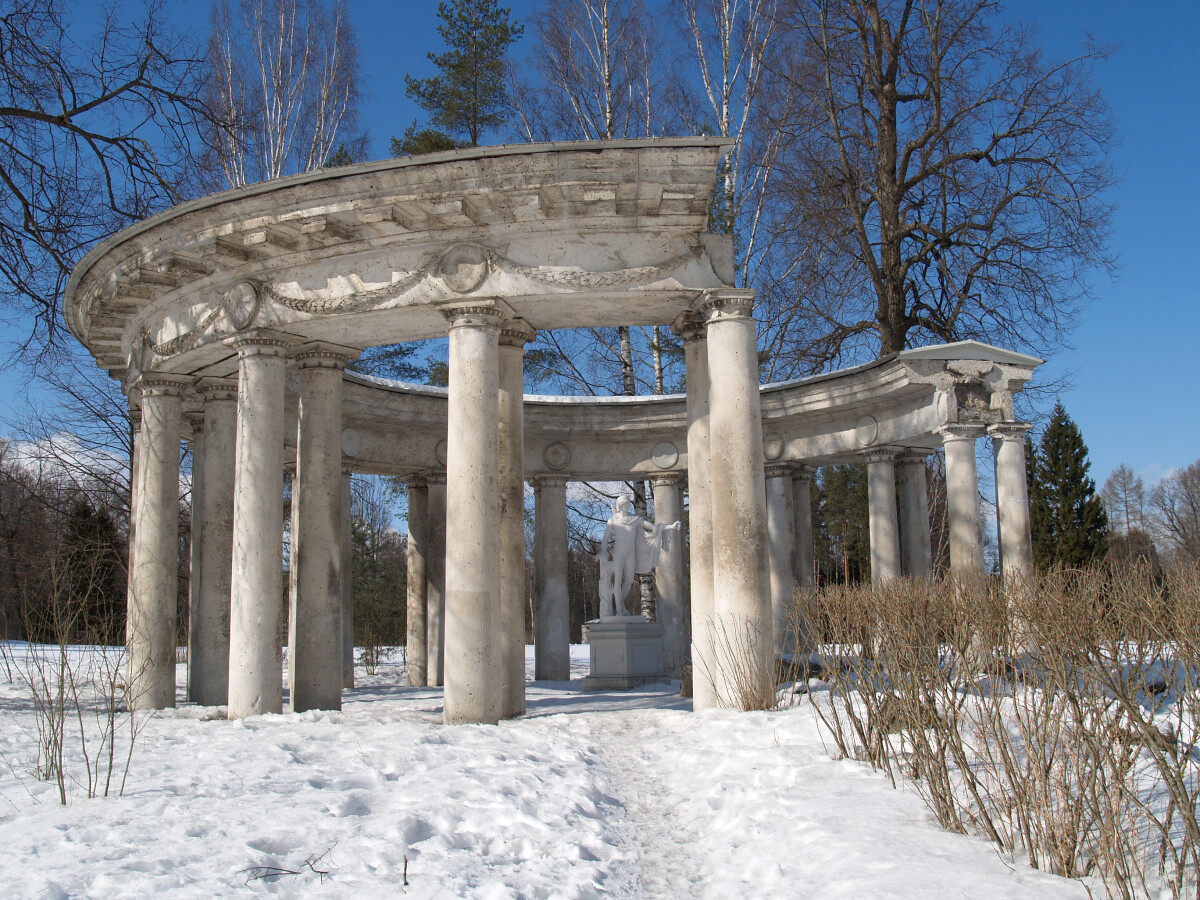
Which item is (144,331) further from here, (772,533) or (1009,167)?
(1009,167)

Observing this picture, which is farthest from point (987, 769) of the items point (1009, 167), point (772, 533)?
point (1009, 167)

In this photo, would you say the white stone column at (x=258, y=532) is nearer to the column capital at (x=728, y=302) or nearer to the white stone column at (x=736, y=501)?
the white stone column at (x=736, y=501)

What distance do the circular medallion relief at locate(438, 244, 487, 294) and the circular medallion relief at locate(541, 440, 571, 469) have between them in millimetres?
A: 11679

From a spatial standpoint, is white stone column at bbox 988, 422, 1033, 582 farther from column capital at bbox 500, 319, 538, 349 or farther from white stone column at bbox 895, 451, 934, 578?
column capital at bbox 500, 319, 538, 349

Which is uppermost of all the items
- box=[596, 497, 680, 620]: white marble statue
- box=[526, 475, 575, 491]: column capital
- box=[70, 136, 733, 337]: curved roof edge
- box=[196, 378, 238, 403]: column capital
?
box=[70, 136, 733, 337]: curved roof edge

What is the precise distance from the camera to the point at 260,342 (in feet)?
45.9

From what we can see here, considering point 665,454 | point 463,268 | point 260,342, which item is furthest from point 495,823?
point 665,454

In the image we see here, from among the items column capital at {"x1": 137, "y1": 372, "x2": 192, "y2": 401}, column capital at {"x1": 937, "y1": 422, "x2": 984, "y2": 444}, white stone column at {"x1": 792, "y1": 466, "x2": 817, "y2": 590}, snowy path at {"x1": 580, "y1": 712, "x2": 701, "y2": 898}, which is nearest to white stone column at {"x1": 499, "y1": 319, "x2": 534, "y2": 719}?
snowy path at {"x1": 580, "y1": 712, "x2": 701, "y2": 898}

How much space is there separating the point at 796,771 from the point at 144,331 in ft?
43.1

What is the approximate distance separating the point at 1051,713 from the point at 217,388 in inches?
566

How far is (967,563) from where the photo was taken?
757 inches

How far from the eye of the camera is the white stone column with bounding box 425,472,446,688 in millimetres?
23016

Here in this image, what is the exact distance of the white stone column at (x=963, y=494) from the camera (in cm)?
1919

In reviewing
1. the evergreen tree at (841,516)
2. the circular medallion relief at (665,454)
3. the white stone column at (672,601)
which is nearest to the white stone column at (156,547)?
the white stone column at (672,601)
